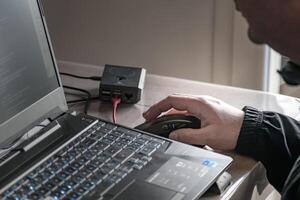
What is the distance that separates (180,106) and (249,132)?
15 centimetres

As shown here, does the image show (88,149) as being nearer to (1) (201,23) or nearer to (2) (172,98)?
(2) (172,98)

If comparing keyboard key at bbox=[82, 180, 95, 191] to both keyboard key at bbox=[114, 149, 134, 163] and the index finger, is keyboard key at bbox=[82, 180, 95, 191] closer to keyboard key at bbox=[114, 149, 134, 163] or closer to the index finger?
keyboard key at bbox=[114, 149, 134, 163]

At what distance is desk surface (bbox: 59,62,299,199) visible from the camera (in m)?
1.05

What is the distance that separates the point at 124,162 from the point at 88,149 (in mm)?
69

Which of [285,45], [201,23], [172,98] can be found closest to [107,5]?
[201,23]

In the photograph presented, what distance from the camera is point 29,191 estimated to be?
0.88 meters

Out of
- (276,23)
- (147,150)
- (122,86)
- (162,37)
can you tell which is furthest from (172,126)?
(162,37)

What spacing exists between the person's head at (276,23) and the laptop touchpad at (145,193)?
26 cm

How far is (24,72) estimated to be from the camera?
40.8 inches

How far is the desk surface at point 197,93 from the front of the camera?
1052mm

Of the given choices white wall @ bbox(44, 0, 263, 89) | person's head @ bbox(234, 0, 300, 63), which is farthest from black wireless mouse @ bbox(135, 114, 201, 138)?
white wall @ bbox(44, 0, 263, 89)

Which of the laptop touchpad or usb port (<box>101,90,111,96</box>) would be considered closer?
the laptop touchpad

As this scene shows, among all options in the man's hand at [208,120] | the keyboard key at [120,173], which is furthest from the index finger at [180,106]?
the keyboard key at [120,173]

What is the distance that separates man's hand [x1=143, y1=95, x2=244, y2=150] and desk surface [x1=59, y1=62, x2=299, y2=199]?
38mm
